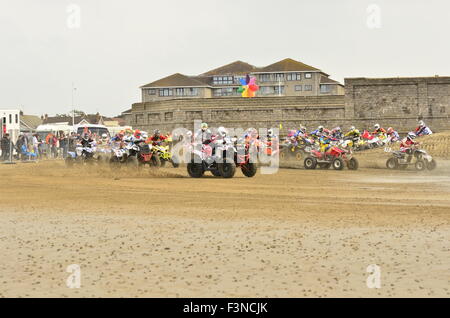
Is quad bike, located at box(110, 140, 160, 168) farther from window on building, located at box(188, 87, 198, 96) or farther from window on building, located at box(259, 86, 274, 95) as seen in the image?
window on building, located at box(188, 87, 198, 96)

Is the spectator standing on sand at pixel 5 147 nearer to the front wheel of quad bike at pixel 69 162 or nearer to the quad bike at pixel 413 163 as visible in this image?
the front wheel of quad bike at pixel 69 162

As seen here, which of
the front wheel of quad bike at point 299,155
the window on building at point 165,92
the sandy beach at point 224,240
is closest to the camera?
the sandy beach at point 224,240

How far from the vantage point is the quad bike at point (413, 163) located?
92.4 feet

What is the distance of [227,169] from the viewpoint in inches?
901

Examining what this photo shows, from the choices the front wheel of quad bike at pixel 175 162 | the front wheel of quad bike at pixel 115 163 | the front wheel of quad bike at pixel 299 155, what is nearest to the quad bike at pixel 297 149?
the front wheel of quad bike at pixel 299 155

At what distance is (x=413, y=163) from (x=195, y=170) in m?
10.4

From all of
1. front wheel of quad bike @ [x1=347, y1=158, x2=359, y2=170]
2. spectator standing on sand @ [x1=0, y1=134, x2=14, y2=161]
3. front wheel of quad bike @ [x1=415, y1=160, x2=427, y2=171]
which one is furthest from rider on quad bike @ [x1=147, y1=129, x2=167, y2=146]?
spectator standing on sand @ [x1=0, y1=134, x2=14, y2=161]

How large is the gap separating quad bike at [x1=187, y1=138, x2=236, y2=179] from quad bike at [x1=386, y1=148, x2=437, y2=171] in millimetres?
8639

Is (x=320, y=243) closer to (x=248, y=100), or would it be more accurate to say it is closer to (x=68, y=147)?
(x=68, y=147)

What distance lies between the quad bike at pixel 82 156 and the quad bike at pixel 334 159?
867cm

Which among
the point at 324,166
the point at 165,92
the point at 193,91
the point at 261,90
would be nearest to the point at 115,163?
the point at 324,166

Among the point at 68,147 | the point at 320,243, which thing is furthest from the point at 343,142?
the point at 320,243

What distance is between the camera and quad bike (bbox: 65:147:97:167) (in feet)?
99.1
